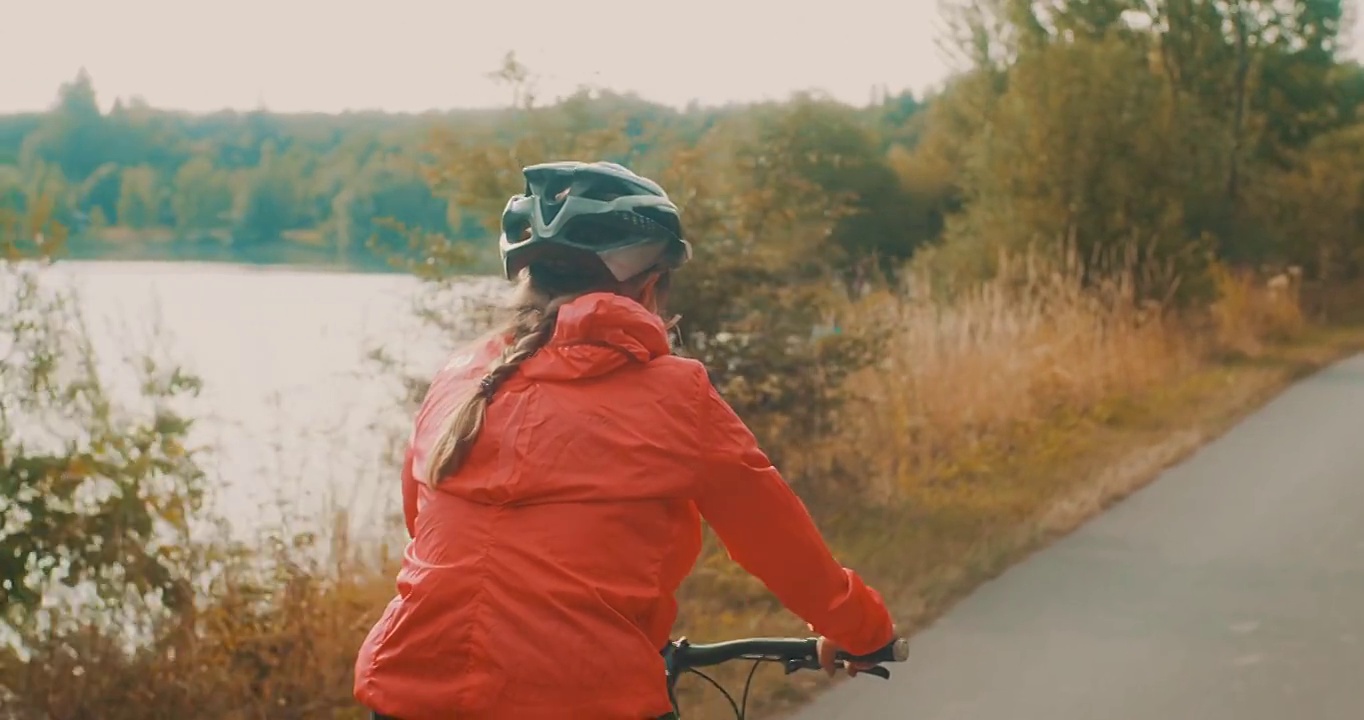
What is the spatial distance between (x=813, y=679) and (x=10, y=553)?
9.47 feet

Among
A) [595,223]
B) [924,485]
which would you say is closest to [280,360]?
[595,223]

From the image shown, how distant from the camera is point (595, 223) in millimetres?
2670

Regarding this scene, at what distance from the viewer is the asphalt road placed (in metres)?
6.03

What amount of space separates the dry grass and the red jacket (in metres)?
2.89

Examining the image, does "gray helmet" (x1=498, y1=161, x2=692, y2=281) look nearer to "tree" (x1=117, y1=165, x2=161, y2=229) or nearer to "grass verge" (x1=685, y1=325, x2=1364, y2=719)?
"grass verge" (x1=685, y1=325, x2=1364, y2=719)

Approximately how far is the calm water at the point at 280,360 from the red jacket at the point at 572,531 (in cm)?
312

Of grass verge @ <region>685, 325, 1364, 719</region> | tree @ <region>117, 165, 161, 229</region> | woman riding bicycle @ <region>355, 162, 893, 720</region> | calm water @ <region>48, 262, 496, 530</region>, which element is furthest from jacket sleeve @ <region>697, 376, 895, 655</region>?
tree @ <region>117, 165, 161, 229</region>

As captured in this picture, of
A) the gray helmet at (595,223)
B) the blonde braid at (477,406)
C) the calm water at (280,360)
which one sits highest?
the gray helmet at (595,223)

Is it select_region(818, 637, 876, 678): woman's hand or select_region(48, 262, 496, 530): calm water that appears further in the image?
select_region(48, 262, 496, 530): calm water

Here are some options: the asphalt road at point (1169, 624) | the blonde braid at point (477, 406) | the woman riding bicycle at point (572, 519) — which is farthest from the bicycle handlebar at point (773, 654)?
A: the asphalt road at point (1169, 624)

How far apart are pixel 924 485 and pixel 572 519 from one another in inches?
323

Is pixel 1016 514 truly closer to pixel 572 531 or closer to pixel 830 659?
pixel 830 659

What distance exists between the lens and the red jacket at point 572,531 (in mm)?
2426

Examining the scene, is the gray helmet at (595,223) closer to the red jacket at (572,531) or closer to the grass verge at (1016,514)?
the red jacket at (572,531)
